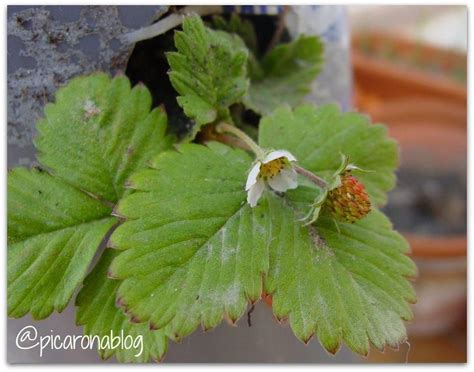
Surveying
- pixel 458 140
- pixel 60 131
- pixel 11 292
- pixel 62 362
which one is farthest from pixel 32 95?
pixel 458 140

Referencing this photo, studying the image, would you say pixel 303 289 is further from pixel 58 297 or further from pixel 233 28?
pixel 233 28

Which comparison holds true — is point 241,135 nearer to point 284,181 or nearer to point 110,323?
point 284,181

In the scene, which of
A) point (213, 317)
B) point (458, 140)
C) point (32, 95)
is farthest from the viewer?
point (458, 140)

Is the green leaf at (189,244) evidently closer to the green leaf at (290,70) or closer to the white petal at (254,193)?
the white petal at (254,193)

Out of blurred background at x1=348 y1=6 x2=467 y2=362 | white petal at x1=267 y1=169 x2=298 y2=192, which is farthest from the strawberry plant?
blurred background at x1=348 y1=6 x2=467 y2=362

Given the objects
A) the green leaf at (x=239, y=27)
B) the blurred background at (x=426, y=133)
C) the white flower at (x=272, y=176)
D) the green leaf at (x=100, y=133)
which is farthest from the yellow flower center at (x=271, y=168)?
the blurred background at (x=426, y=133)

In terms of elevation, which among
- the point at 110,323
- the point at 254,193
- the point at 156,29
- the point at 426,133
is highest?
the point at 156,29

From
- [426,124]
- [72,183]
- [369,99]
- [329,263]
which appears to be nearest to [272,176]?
[329,263]
